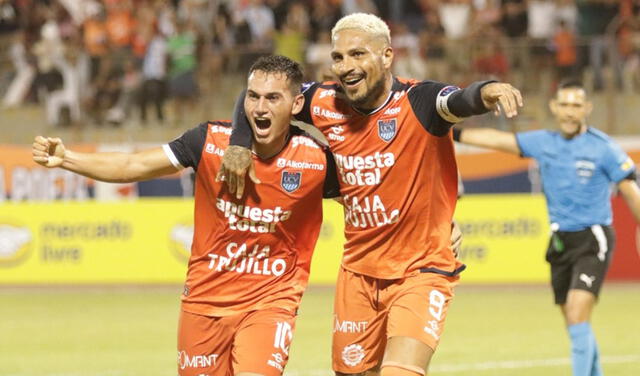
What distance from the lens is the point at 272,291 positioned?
6879 mm

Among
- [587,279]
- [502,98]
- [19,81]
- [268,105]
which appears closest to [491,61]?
[19,81]

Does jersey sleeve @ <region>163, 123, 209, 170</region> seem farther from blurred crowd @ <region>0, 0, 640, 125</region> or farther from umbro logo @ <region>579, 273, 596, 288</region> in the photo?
blurred crowd @ <region>0, 0, 640, 125</region>

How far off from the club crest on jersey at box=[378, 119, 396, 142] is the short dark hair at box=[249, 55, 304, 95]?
511 millimetres

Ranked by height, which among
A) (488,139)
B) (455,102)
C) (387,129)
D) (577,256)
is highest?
(455,102)

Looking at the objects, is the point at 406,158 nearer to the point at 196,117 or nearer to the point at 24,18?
the point at 196,117

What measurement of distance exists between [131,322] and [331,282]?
12.8 feet

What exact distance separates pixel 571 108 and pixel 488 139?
0.81m

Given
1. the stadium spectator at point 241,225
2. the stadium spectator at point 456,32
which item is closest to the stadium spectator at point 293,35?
the stadium spectator at point 456,32

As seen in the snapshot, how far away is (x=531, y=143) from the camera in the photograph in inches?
412

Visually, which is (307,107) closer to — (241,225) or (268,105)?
(268,105)

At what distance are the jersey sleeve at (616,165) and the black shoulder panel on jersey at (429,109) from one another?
351 centimetres

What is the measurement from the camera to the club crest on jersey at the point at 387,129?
7043 millimetres

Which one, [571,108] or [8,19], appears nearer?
[571,108]

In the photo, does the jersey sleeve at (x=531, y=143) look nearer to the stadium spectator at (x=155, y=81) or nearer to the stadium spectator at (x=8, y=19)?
the stadium spectator at (x=155, y=81)
